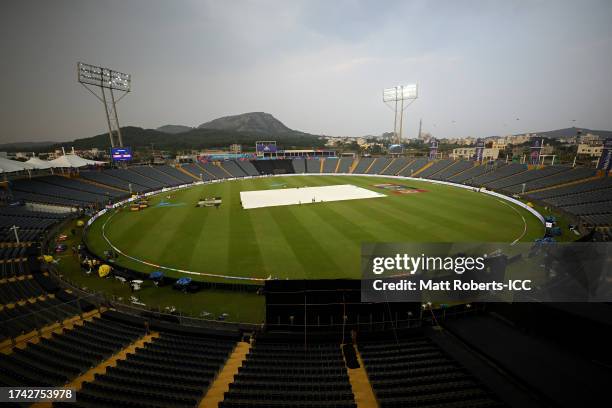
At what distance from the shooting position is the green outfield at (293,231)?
981 inches

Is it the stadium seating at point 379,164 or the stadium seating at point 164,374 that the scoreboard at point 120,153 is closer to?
the stadium seating at point 164,374

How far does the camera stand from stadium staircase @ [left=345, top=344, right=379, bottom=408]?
31.7 feet

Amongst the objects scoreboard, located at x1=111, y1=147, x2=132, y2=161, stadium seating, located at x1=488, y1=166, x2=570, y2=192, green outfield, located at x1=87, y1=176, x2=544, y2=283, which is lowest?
green outfield, located at x1=87, y1=176, x2=544, y2=283

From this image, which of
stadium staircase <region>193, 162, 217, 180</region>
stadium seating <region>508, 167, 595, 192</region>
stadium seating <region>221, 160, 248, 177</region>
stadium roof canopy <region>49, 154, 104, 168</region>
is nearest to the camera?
stadium seating <region>508, 167, 595, 192</region>

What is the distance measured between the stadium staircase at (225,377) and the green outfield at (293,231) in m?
8.92

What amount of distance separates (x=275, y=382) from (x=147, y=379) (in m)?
4.99

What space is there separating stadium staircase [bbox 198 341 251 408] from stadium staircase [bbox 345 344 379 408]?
15.3ft

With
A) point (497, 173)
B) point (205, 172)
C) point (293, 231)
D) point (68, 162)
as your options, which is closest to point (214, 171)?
point (205, 172)

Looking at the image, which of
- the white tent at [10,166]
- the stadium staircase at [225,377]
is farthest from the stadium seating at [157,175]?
the stadium staircase at [225,377]

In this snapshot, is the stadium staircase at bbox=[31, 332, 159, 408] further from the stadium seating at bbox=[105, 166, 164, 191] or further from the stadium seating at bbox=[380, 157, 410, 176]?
the stadium seating at bbox=[380, 157, 410, 176]

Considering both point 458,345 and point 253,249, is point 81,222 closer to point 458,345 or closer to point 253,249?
point 253,249

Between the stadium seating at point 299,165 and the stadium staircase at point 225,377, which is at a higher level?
the stadium seating at point 299,165

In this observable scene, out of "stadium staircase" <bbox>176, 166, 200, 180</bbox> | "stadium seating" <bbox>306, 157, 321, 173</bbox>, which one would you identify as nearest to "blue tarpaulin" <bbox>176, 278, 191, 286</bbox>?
"stadium staircase" <bbox>176, 166, 200, 180</bbox>

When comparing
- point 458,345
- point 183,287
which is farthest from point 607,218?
point 183,287
